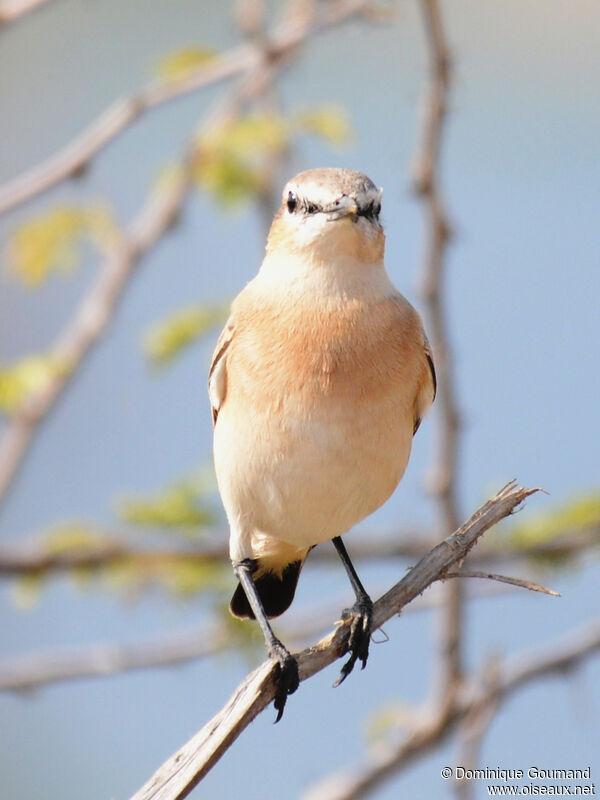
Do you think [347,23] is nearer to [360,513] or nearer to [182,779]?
[360,513]

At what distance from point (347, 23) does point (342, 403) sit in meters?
2.73

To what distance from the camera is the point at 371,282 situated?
4.54 m

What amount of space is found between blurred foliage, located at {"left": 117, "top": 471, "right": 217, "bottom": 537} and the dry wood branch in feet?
9.75

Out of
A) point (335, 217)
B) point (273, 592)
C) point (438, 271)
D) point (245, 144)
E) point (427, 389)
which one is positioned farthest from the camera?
point (245, 144)

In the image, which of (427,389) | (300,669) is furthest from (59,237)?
(300,669)

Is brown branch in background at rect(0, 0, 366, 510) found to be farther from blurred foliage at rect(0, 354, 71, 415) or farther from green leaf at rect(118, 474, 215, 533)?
green leaf at rect(118, 474, 215, 533)

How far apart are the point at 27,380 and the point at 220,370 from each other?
2.31 meters

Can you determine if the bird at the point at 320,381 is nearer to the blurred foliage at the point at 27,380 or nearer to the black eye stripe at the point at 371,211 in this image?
the black eye stripe at the point at 371,211

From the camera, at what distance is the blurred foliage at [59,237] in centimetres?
706

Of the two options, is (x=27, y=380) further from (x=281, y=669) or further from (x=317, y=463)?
(x=281, y=669)

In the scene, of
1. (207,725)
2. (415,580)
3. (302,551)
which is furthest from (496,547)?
(207,725)

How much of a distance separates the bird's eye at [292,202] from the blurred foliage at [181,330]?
2.40 meters

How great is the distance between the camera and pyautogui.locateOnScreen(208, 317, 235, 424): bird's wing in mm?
4602

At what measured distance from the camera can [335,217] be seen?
4453 millimetres
